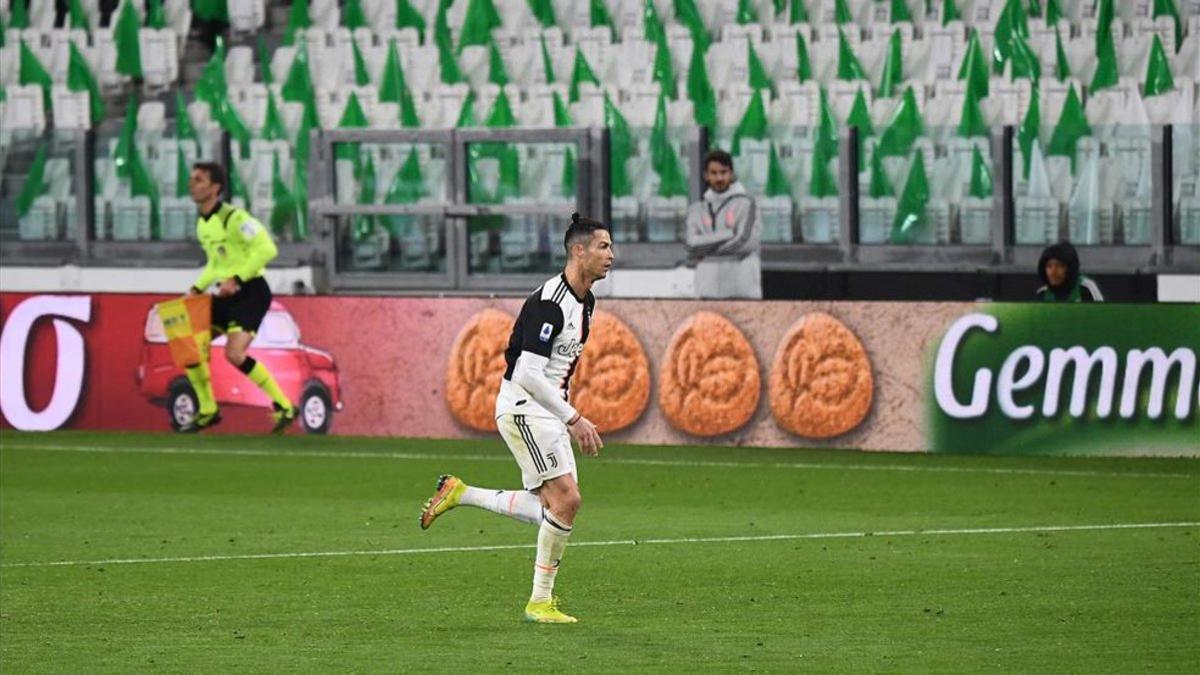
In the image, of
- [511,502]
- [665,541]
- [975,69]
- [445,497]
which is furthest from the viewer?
[975,69]

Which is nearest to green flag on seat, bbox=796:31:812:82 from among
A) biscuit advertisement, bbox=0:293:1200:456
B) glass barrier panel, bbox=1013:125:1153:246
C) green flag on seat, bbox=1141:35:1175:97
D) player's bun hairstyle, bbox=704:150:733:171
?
green flag on seat, bbox=1141:35:1175:97

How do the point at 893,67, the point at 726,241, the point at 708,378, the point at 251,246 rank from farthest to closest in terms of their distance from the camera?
1. the point at 893,67
2. the point at 726,241
3. the point at 251,246
4. the point at 708,378

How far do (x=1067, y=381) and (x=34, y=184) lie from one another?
10.0 meters

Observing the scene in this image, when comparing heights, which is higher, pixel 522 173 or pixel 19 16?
pixel 19 16

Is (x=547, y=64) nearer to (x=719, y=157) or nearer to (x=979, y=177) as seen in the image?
(x=979, y=177)

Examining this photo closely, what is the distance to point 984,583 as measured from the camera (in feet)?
32.2

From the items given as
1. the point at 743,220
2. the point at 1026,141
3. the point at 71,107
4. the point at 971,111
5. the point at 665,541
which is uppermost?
the point at 71,107

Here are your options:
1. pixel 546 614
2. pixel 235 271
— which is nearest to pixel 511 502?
pixel 546 614

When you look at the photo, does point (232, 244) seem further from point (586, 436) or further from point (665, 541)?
point (586, 436)

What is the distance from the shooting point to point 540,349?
8.75m

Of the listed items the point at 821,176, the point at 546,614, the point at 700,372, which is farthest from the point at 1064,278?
the point at 546,614

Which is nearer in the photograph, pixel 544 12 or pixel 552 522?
pixel 552 522

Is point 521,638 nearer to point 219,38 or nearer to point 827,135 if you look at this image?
point 827,135

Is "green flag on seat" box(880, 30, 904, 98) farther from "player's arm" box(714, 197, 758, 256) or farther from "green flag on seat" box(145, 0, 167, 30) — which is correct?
"green flag on seat" box(145, 0, 167, 30)
